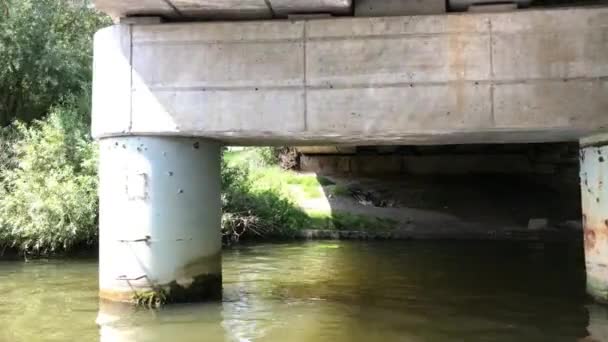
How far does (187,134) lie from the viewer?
816 cm

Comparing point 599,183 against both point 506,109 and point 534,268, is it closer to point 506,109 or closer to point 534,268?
point 506,109

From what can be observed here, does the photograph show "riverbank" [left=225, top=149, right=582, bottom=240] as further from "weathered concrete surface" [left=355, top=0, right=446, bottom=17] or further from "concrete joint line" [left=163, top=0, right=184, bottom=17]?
"weathered concrete surface" [left=355, top=0, right=446, bottom=17]

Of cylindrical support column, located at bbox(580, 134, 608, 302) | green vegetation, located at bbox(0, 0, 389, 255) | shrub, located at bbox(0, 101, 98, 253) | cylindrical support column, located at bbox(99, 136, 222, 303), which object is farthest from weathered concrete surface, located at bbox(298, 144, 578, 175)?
cylindrical support column, located at bbox(99, 136, 222, 303)

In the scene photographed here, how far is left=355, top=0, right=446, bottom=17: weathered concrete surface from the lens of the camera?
8023 millimetres

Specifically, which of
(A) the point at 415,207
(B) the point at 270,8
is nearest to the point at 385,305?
(B) the point at 270,8

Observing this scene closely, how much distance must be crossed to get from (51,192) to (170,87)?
26.5 feet

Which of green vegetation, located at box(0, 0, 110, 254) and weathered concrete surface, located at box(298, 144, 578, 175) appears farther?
weathered concrete surface, located at box(298, 144, 578, 175)

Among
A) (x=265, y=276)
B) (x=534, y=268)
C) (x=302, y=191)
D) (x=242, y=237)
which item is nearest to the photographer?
(x=265, y=276)

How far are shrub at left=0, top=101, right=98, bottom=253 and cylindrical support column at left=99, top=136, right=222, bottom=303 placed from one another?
685 centimetres

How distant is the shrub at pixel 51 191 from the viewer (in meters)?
14.6

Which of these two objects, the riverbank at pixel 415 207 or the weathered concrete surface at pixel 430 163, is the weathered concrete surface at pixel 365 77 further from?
the weathered concrete surface at pixel 430 163

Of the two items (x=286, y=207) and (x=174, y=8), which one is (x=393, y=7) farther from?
(x=286, y=207)

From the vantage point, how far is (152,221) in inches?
320

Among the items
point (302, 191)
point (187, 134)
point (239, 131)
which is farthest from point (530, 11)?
point (302, 191)
